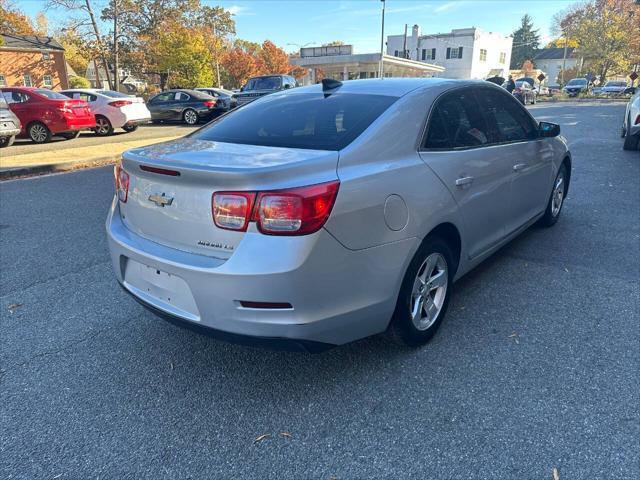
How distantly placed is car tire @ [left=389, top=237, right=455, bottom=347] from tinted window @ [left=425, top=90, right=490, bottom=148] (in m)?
0.69

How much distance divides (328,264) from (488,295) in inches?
79.8

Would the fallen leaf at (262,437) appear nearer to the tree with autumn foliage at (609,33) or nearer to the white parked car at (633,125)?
the white parked car at (633,125)

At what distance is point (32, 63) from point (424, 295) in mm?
44599

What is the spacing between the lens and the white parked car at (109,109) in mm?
14953

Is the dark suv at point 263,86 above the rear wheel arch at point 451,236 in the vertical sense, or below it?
above

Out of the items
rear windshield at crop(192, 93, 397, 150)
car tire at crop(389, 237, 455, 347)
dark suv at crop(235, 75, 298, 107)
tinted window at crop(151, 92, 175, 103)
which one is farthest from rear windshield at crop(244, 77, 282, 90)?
car tire at crop(389, 237, 455, 347)

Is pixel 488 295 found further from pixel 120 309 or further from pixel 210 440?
pixel 120 309

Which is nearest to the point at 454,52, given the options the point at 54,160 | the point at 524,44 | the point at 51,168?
the point at 524,44

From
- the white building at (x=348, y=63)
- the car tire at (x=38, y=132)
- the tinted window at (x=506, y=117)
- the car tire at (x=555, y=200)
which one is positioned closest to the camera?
the tinted window at (x=506, y=117)

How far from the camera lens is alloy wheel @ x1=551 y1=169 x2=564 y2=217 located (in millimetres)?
5082

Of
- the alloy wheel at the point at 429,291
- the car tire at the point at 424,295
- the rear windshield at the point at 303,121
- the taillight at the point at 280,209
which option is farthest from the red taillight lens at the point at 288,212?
the alloy wheel at the point at 429,291

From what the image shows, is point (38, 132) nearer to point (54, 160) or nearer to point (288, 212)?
point (54, 160)

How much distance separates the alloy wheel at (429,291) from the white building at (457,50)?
60.1 meters

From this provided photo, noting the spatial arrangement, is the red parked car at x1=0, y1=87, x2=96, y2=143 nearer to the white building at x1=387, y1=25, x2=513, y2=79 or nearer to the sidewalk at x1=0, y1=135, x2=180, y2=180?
the sidewalk at x1=0, y1=135, x2=180, y2=180
